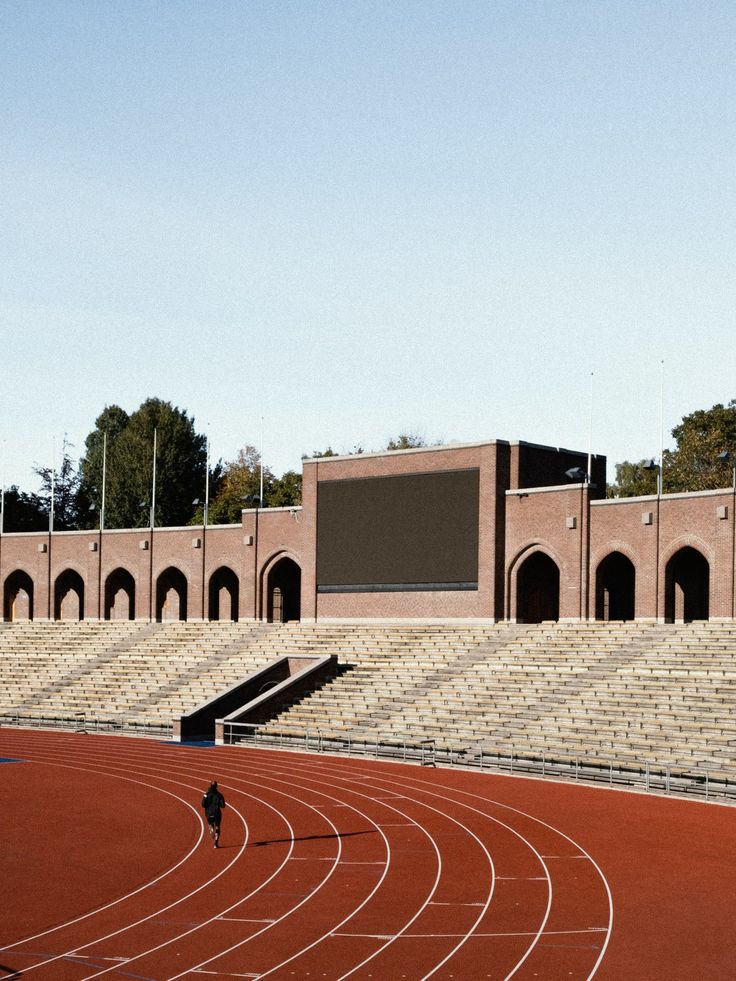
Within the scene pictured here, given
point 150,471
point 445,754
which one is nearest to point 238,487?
point 150,471

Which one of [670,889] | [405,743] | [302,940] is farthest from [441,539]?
[302,940]

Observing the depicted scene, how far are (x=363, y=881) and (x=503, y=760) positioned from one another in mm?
15909

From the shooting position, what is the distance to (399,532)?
173 ft

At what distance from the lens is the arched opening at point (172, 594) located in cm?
6338

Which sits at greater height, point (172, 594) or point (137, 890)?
point (172, 594)

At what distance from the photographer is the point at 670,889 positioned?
1989 cm

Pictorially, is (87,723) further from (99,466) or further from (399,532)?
(99,466)

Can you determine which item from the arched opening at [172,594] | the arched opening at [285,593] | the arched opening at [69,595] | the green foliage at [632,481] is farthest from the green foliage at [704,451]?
the arched opening at [69,595]

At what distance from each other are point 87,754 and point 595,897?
2490 cm

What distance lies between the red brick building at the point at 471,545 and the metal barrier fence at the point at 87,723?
11402 millimetres

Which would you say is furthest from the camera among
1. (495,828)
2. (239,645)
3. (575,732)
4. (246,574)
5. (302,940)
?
(246,574)

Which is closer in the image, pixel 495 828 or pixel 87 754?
pixel 495 828

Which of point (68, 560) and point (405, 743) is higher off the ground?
point (68, 560)

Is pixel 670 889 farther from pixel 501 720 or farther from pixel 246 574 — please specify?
pixel 246 574
